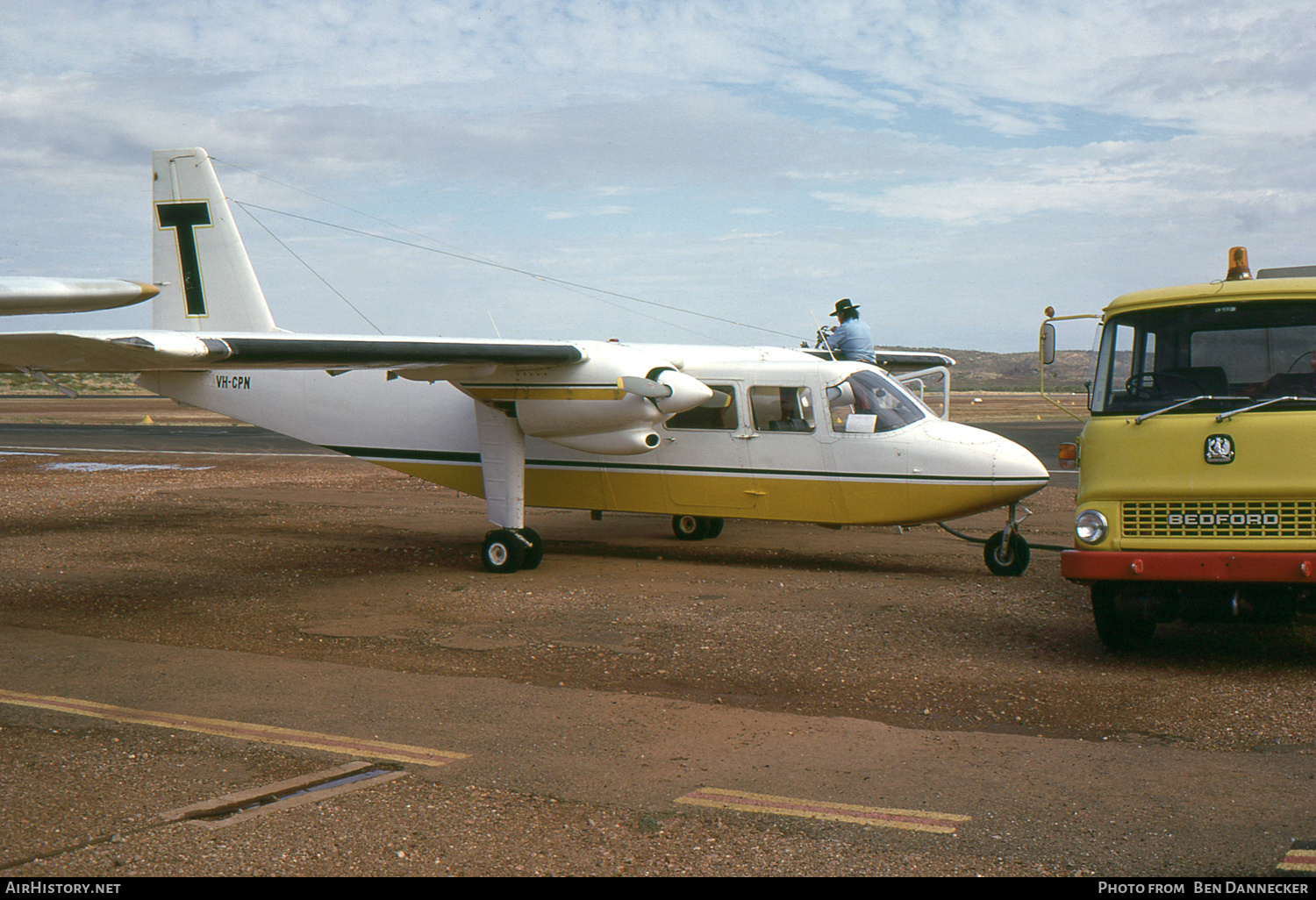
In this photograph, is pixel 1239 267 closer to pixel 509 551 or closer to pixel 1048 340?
pixel 1048 340

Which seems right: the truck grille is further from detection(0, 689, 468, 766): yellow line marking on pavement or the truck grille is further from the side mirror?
detection(0, 689, 468, 766): yellow line marking on pavement

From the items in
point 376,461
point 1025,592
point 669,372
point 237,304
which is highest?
point 237,304

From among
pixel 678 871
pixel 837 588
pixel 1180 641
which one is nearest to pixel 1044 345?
pixel 1180 641

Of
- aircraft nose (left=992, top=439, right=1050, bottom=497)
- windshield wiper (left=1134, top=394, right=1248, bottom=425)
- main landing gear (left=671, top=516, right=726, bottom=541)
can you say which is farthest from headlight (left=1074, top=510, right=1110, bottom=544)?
main landing gear (left=671, top=516, right=726, bottom=541)

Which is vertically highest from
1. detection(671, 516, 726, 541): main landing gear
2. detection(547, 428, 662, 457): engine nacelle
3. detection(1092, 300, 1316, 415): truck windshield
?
detection(1092, 300, 1316, 415): truck windshield

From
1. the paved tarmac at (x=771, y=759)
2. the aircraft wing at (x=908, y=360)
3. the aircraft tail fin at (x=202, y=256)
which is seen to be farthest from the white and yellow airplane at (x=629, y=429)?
the paved tarmac at (x=771, y=759)

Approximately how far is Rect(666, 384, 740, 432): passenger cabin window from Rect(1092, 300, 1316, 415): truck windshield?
500 cm

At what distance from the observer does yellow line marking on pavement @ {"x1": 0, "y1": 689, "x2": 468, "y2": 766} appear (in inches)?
222

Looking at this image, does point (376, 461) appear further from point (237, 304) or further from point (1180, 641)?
point (1180, 641)

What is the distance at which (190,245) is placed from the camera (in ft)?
48.8

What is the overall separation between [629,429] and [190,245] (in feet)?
24.9

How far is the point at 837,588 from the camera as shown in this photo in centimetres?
1058

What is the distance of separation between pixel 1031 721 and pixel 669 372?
628 centimetres

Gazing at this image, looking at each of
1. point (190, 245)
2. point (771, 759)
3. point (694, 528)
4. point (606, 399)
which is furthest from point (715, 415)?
point (190, 245)
